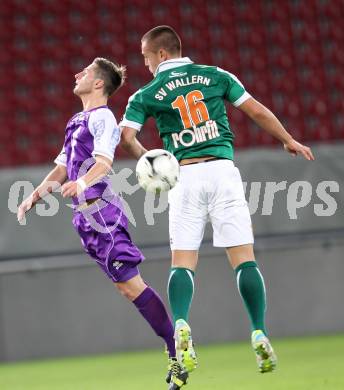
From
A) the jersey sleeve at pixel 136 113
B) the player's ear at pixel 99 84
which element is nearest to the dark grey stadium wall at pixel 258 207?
the player's ear at pixel 99 84

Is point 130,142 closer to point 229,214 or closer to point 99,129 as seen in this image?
point 99,129

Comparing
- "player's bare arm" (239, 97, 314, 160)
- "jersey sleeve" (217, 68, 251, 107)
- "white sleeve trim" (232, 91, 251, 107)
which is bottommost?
"player's bare arm" (239, 97, 314, 160)

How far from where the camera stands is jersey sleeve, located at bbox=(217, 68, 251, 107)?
4.87m

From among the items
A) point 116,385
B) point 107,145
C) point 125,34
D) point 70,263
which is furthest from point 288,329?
point 125,34

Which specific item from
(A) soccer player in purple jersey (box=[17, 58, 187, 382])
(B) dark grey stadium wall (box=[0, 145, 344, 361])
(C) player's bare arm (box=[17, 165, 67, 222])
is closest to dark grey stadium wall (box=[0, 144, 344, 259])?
(B) dark grey stadium wall (box=[0, 145, 344, 361])

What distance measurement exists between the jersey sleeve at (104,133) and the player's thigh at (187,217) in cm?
40

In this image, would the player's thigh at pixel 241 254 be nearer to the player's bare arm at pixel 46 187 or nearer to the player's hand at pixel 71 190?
the player's hand at pixel 71 190

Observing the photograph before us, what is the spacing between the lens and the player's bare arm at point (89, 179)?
450 centimetres

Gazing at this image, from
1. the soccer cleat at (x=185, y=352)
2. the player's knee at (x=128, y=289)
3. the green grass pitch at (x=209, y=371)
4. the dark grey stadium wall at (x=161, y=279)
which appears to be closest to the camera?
the soccer cleat at (x=185, y=352)

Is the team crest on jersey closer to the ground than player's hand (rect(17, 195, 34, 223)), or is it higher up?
higher up

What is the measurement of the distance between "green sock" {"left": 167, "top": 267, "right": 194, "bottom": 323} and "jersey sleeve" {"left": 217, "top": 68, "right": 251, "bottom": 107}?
0.92 metres

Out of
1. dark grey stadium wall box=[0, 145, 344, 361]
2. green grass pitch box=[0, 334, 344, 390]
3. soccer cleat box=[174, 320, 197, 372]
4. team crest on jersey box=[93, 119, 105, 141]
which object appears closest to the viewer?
soccer cleat box=[174, 320, 197, 372]

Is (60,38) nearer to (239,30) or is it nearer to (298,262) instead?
(239,30)

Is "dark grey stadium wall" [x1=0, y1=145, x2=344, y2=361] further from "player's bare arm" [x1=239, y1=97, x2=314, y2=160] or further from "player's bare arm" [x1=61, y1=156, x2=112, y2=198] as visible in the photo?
"player's bare arm" [x1=61, y1=156, x2=112, y2=198]
